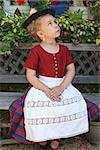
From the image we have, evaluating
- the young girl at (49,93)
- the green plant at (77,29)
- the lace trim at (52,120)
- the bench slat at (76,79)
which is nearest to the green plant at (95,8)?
the green plant at (77,29)

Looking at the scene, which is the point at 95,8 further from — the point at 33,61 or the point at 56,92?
the point at 56,92

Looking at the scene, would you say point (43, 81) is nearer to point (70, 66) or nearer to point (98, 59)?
point (70, 66)

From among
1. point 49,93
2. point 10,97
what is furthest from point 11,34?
point 49,93

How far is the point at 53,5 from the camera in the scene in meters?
4.73

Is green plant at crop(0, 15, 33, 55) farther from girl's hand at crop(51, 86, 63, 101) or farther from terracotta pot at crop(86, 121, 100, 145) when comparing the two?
terracotta pot at crop(86, 121, 100, 145)

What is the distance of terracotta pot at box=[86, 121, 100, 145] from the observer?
3.84 meters

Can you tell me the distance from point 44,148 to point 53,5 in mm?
1836

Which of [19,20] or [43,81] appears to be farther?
[19,20]

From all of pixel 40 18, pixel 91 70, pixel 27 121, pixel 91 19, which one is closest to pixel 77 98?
pixel 27 121

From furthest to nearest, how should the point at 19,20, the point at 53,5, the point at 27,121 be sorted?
the point at 53,5 → the point at 19,20 → the point at 27,121

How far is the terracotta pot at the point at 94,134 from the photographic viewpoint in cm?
384

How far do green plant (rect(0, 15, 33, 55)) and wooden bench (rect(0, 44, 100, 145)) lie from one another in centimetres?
11

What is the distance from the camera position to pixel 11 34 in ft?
13.8

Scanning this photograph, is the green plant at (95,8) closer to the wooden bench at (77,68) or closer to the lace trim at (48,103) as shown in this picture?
the wooden bench at (77,68)
